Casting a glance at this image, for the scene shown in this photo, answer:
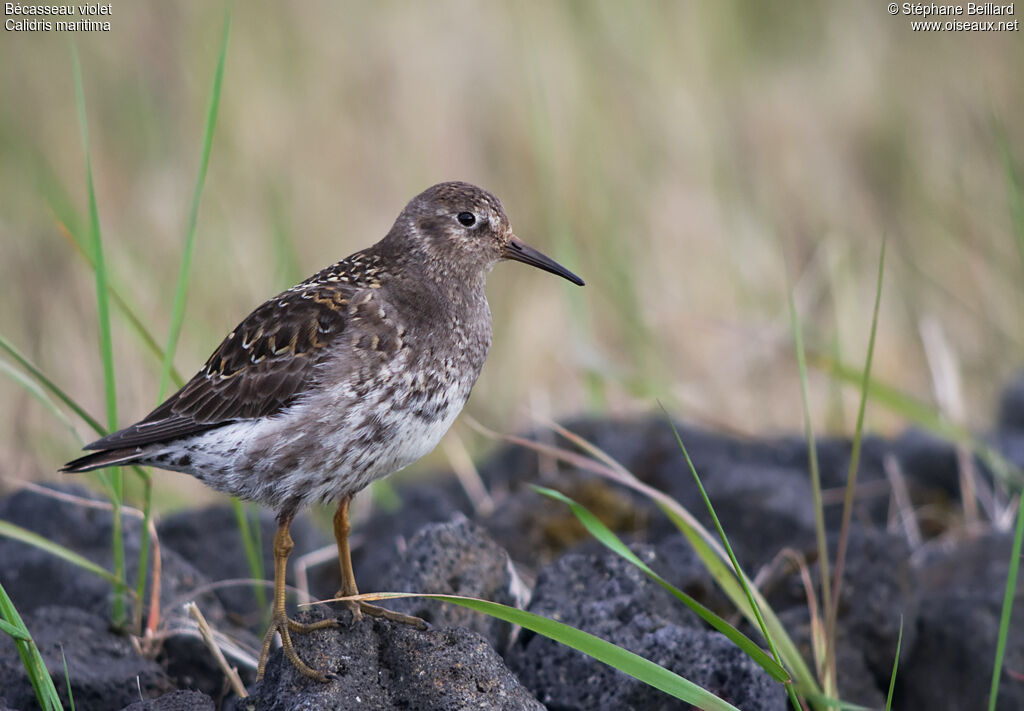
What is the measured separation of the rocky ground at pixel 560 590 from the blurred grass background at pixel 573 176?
1279 millimetres

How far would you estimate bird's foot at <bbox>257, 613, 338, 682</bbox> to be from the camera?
11.0ft

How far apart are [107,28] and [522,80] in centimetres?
329

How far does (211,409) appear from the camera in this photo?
4.18 metres

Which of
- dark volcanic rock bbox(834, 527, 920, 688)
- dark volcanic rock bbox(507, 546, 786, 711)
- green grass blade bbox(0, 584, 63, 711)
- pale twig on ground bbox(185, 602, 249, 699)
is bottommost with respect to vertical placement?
dark volcanic rock bbox(834, 527, 920, 688)

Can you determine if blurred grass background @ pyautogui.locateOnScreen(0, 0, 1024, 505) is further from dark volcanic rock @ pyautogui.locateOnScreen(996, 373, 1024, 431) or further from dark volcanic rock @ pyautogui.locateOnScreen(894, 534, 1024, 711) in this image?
dark volcanic rock @ pyautogui.locateOnScreen(894, 534, 1024, 711)

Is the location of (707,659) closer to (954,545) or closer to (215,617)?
(215,617)

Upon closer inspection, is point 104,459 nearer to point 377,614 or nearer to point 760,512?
point 377,614

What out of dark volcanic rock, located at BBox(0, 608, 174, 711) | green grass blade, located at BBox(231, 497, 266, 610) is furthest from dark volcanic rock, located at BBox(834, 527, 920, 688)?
dark volcanic rock, located at BBox(0, 608, 174, 711)

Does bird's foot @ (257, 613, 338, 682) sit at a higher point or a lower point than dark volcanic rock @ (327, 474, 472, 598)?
higher

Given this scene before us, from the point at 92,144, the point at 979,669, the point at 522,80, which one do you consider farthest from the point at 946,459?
the point at 92,144

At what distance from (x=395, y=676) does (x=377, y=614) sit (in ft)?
1.31

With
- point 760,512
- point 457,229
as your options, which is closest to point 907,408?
point 760,512

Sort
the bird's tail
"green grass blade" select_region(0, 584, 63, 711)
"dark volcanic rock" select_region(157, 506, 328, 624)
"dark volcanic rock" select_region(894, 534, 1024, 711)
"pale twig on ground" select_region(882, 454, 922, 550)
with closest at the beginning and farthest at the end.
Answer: "green grass blade" select_region(0, 584, 63, 711) < the bird's tail < "dark volcanic rock" select_region(894, 534, 1024, 711) < "dark volcanic rock" select_region(157, 506, 328, 624) < "pale twig on ground" select_region(882, 454, 922, 550)

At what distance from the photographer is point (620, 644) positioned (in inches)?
151
